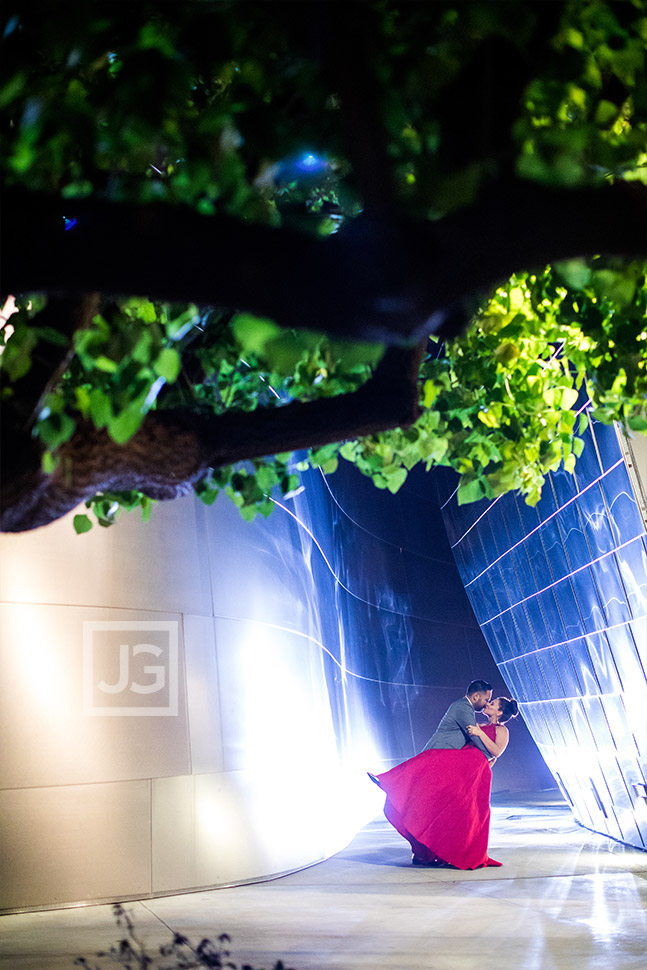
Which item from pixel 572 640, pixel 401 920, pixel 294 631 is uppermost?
pixel 294 631

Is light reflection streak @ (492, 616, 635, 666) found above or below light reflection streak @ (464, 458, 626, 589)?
below

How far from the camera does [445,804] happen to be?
327 inches

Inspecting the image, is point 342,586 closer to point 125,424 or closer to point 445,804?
point 445,804

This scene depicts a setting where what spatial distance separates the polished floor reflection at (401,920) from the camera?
4559mm

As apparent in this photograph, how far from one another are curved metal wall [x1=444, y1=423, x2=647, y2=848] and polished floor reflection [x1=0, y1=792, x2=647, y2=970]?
1.26 meters

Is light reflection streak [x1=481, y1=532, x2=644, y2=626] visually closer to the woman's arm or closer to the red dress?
the woman's arm

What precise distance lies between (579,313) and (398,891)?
5332 mm

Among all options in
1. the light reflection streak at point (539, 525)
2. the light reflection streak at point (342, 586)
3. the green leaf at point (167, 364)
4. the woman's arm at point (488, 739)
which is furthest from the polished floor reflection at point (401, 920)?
the light reflection streak at point (539, 525)

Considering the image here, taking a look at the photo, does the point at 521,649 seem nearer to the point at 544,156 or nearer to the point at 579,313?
the point at 579,313

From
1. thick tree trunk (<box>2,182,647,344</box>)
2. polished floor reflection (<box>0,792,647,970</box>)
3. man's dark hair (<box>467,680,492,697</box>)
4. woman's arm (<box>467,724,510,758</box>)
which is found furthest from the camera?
man's dark hair (<box>467,680,492,697</box>)

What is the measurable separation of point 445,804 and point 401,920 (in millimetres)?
2835

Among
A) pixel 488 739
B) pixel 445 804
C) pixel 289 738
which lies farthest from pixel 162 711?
pixel 488 739

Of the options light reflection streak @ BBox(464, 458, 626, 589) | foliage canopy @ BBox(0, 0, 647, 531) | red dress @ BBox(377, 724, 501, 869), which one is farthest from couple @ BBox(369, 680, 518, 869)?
foliage canopy @ BBox(0, 0, 647, 531)

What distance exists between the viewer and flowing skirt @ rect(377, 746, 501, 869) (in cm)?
816
